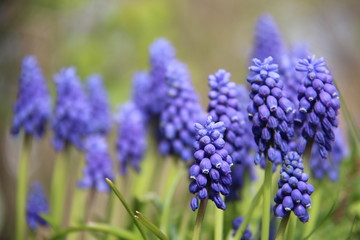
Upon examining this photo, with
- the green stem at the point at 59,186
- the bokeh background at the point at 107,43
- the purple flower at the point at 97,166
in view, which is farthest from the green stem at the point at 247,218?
the bokeh background at the point at 107,43

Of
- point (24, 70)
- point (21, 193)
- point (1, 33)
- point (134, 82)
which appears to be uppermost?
point (1, 33)

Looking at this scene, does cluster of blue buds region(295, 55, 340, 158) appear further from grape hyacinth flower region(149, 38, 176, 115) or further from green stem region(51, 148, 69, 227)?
green stem region(51, 148, 69, 227)

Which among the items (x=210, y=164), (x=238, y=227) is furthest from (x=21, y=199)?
(x=210, y=164)

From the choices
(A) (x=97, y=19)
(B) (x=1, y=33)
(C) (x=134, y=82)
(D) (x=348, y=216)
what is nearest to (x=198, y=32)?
(A) (x=97, y=19)

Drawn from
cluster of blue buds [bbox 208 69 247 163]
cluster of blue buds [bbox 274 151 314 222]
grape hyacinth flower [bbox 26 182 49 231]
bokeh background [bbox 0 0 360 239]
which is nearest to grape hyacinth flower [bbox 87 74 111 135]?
grape hyacinth flower [bbox 26 182 49 231]

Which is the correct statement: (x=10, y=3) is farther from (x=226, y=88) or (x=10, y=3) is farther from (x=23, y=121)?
(x=226, y=88)

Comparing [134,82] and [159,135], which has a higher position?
[134,82]

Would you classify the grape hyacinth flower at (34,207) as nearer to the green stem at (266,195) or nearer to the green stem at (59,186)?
the green stem at (59,186)
